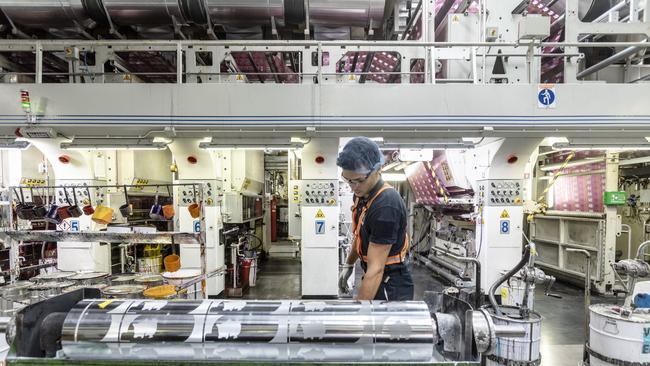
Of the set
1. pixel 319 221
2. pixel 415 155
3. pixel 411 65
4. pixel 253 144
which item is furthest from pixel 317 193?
pixel 411 65

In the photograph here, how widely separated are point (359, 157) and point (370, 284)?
0.68m

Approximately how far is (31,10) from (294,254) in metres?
7.09

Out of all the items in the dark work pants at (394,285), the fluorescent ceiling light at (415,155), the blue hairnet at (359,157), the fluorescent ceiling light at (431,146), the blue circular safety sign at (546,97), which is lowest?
the dark work pants at (394,285)

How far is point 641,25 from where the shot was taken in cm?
360

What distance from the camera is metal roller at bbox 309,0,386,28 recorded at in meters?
4.23

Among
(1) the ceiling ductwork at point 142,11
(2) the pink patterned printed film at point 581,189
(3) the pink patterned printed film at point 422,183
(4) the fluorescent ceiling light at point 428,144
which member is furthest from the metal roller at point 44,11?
(2) the pink patterned printed film at point 581,189

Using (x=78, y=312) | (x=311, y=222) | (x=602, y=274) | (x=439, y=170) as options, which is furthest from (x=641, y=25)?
(x=78, y=312)

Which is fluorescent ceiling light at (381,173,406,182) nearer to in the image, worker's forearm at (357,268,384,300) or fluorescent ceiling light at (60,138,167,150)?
fluorescent ceiling light at (60,138,167,150)

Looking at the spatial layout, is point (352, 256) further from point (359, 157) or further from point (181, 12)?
point (181, 12)

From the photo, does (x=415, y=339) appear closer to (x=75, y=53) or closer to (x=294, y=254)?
(x=75, y=53)

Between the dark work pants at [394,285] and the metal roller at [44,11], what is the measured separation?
4.87 m

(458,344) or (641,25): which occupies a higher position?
(641,25)

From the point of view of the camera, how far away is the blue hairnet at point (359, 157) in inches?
69.8

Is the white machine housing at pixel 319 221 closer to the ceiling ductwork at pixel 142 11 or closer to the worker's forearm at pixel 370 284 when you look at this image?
the ceiling ductwork at pixel 142 11
